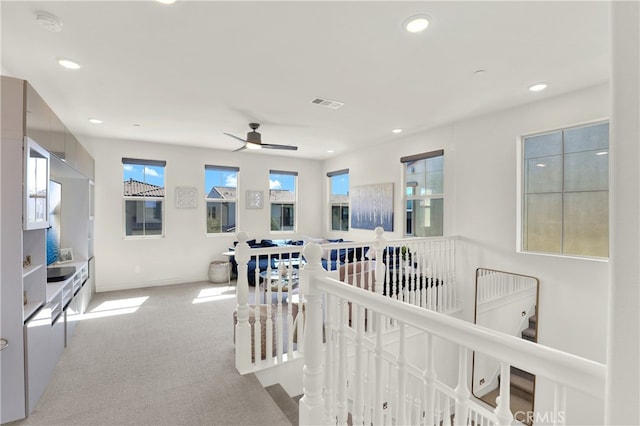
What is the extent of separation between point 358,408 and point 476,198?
3.57 meters

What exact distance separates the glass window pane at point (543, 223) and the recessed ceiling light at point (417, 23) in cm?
263

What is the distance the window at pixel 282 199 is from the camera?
6.96 meters

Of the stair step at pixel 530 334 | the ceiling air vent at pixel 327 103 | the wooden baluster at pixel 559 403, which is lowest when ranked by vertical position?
the stair step at pixel 530 334

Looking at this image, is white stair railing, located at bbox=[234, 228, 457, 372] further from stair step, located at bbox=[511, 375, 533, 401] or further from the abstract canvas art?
the abstract canvas art

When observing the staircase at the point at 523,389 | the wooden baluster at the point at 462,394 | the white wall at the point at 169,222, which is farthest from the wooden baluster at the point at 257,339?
the white wall at the point at 169,222

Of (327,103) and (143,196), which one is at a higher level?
(327,103)

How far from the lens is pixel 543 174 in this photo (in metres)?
3.59

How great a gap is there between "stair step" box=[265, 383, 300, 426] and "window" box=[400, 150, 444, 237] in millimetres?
3324

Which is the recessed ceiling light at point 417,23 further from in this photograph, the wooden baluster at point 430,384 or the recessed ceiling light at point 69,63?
the recessed ceiling light at point 69,63

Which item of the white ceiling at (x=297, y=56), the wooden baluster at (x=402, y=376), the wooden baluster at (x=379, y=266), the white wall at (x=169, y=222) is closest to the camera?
the wooden baluster at (x=402, y=376)

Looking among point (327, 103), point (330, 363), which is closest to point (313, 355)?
point (330, 363)

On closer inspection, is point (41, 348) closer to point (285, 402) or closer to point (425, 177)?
point (285, 402)

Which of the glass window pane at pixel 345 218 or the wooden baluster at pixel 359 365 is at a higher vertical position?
the glass window pane at pixel 345 218

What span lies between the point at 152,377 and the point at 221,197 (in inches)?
167
